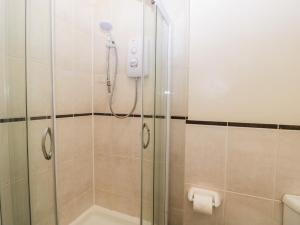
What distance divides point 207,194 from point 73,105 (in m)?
1.20

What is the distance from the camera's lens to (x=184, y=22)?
1254 mm

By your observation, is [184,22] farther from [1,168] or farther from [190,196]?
[1,168]

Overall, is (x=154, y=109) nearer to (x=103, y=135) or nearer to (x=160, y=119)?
(x=160, y=119)

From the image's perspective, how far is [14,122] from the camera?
0.81 m

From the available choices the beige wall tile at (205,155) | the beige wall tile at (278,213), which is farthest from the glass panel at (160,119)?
the beige wall tile at (278,213)

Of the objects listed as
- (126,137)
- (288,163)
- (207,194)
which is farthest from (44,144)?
(288,163)

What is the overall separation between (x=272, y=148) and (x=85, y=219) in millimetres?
1595

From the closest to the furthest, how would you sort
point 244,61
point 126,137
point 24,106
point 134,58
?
point 24,106 → point 244,61 → point 134,58 → point 126,137

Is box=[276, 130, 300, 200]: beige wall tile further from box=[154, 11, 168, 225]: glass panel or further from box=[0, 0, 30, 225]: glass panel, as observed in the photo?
box=[0, 0, 30, 225]: glass panel

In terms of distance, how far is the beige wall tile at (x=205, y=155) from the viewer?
3.93 ft

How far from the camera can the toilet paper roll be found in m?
1.12

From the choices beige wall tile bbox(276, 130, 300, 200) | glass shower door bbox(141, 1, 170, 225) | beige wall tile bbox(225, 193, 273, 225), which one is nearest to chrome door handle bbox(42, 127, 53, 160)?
glass shower door bbox(141, 1, 170, 225)

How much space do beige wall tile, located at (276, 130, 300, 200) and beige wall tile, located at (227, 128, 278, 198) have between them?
31 mm

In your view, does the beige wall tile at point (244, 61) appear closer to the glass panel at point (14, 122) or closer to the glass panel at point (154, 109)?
the glass panel at point (154, 109)
